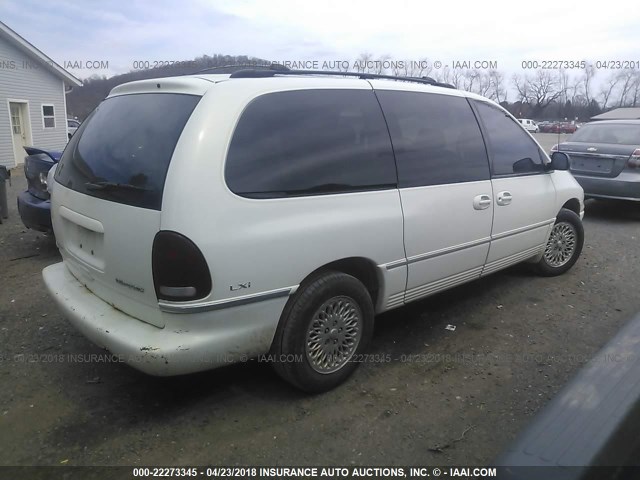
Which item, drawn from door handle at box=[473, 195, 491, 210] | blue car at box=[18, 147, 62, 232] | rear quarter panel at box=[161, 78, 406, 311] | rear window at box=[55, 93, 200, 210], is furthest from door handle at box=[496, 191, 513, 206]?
blue car at box=[18, 147, 62, 232]

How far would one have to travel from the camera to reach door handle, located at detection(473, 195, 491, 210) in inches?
147

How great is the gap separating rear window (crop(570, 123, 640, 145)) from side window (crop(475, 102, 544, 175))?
15.2ft

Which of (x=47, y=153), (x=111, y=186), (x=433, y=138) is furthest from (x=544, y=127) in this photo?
(x=111, y=186)

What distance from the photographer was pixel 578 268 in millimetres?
5547

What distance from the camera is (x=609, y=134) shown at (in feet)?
27.4

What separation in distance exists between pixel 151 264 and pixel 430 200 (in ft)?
6.21

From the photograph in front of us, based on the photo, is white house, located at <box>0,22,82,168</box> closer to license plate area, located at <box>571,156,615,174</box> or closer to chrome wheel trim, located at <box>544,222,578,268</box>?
license plate area, located at <box>571,156,615,174</box>

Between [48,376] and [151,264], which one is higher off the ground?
[151,264]

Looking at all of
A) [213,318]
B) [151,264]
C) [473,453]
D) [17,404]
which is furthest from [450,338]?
[17,404]

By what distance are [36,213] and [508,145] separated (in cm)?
491

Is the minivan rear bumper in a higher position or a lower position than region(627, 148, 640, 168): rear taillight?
lower

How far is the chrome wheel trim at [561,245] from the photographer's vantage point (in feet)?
16.4

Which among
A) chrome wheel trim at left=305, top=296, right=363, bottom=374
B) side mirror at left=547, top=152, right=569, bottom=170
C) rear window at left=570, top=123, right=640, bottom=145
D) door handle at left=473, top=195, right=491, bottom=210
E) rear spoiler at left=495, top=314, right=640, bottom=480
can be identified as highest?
rear window at left=570, top=123, right=640, bottom=145

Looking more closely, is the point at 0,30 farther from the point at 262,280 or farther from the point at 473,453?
the point at 473,453
